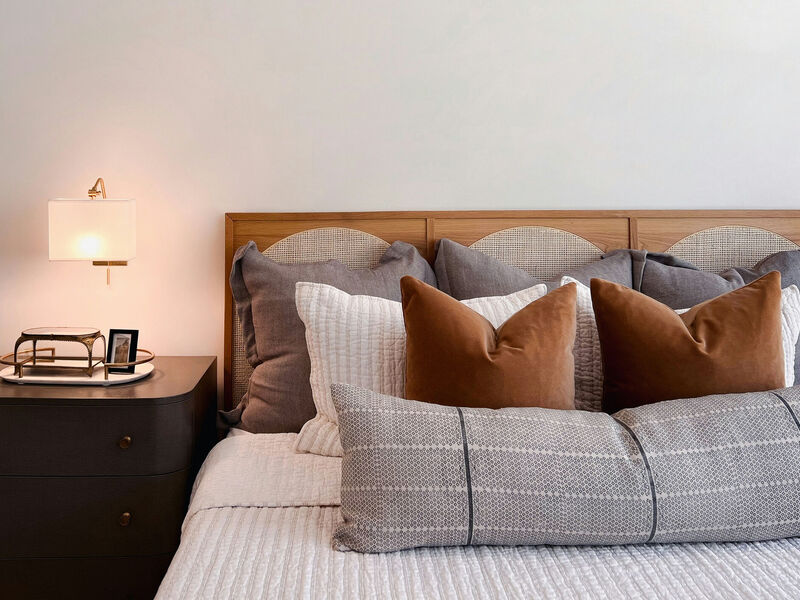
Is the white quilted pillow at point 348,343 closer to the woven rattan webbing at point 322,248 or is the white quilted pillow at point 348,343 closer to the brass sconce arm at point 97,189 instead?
the woven rattan webbing at point 322,248

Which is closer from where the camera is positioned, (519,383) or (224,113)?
(519,383)

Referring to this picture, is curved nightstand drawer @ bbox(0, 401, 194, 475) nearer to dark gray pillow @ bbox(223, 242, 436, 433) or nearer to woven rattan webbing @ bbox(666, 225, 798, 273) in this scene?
dark gray pillow @ bbox(223, 242, 436, 433)

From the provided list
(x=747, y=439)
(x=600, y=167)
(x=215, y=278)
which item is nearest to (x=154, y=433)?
(x=215, y=278)

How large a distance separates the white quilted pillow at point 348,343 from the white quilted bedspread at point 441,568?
1.13 feet

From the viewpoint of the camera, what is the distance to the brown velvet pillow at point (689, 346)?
1353 mm

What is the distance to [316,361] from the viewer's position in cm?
161

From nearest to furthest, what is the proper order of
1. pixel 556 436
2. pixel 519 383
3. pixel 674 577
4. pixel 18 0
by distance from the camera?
pixel 674 577, pixel 556 436, pixel 519 383, pixel 18 0

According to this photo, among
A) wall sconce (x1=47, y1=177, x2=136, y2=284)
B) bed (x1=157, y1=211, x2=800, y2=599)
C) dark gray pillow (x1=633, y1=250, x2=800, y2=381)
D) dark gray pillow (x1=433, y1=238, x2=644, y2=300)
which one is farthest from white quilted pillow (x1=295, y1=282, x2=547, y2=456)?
wall sconce (x1=47, y1=177, x2=136, y2=284)

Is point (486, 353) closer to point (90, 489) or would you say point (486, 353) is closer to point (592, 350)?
point (592, 350)

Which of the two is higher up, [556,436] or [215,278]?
[215,278]

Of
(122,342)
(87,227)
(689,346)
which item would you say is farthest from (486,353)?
(87,227)

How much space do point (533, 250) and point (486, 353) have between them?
81 centimetres

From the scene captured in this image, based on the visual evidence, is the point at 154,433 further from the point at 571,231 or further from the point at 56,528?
the point at 571,231

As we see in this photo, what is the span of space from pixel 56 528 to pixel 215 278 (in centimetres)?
84
